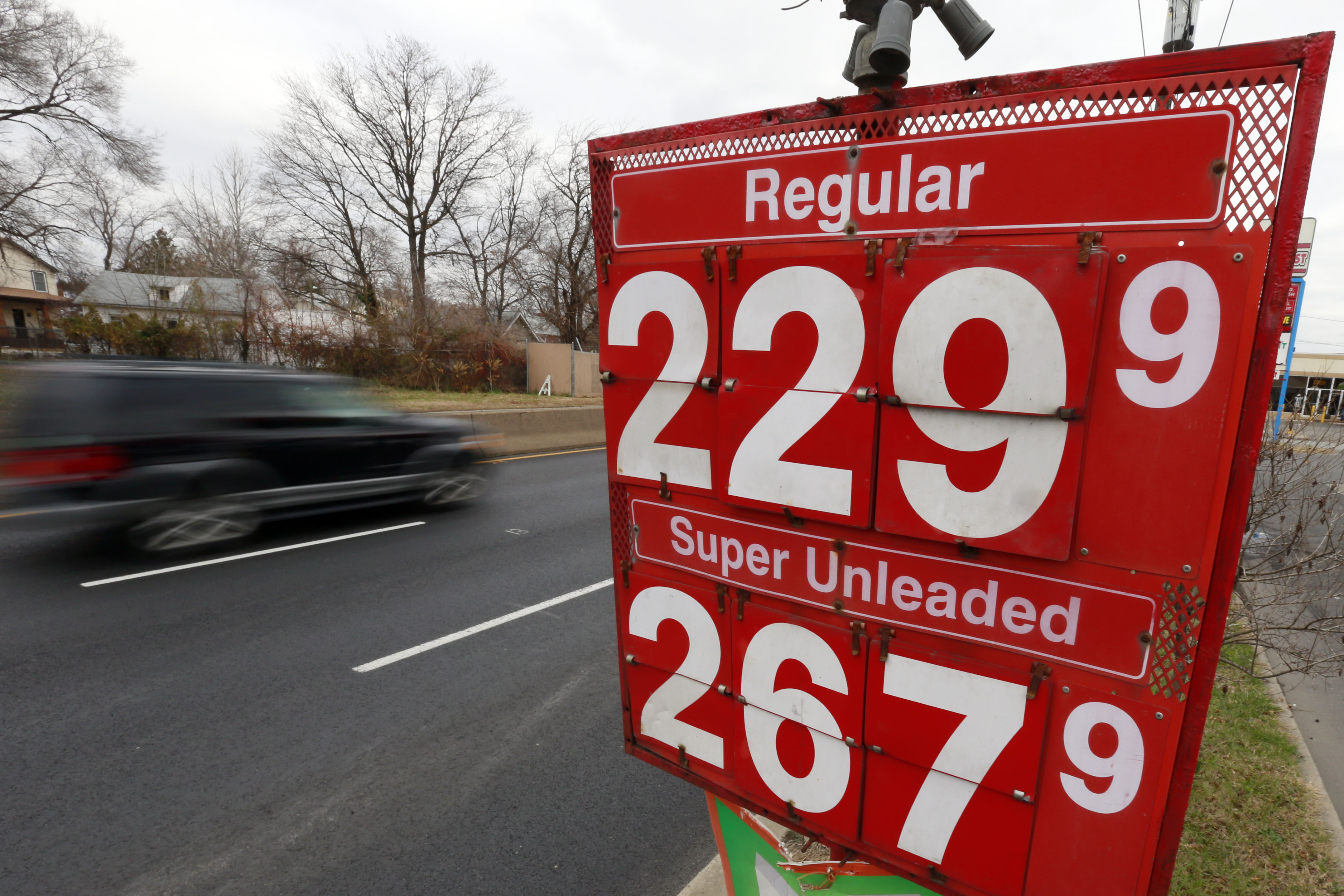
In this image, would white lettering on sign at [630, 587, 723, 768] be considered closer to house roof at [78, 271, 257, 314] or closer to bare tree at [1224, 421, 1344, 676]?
bare tree at [1224, 421, 1344, 676]

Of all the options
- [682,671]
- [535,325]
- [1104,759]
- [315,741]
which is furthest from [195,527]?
[535,325]

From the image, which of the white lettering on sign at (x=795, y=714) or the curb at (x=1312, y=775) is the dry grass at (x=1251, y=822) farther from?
the white lettering on sign at (x=795, y=714)

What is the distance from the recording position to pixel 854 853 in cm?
182

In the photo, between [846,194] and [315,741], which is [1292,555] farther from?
[315,741]

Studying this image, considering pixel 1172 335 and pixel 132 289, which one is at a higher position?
pixel 132 289

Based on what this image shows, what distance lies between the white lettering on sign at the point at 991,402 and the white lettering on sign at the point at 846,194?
0.62ft

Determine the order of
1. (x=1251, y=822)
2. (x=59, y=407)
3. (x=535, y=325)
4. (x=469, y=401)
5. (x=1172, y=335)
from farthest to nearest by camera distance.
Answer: (x=535, y=325) → (x=469, y=401) → (x=59, y=407) → (x=1251, y=822) → (x=1172, y=335)

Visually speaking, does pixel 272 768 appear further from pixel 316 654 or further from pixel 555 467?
pixel 555 467

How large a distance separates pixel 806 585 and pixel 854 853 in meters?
0.75

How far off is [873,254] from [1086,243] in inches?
16.1

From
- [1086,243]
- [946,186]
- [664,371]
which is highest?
[946,186]

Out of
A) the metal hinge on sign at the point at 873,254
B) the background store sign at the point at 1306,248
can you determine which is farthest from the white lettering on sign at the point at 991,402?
the background store sign at the point at 1306,248

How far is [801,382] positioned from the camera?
164cm

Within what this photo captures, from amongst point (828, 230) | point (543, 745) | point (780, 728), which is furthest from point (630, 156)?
point (543, 745)
